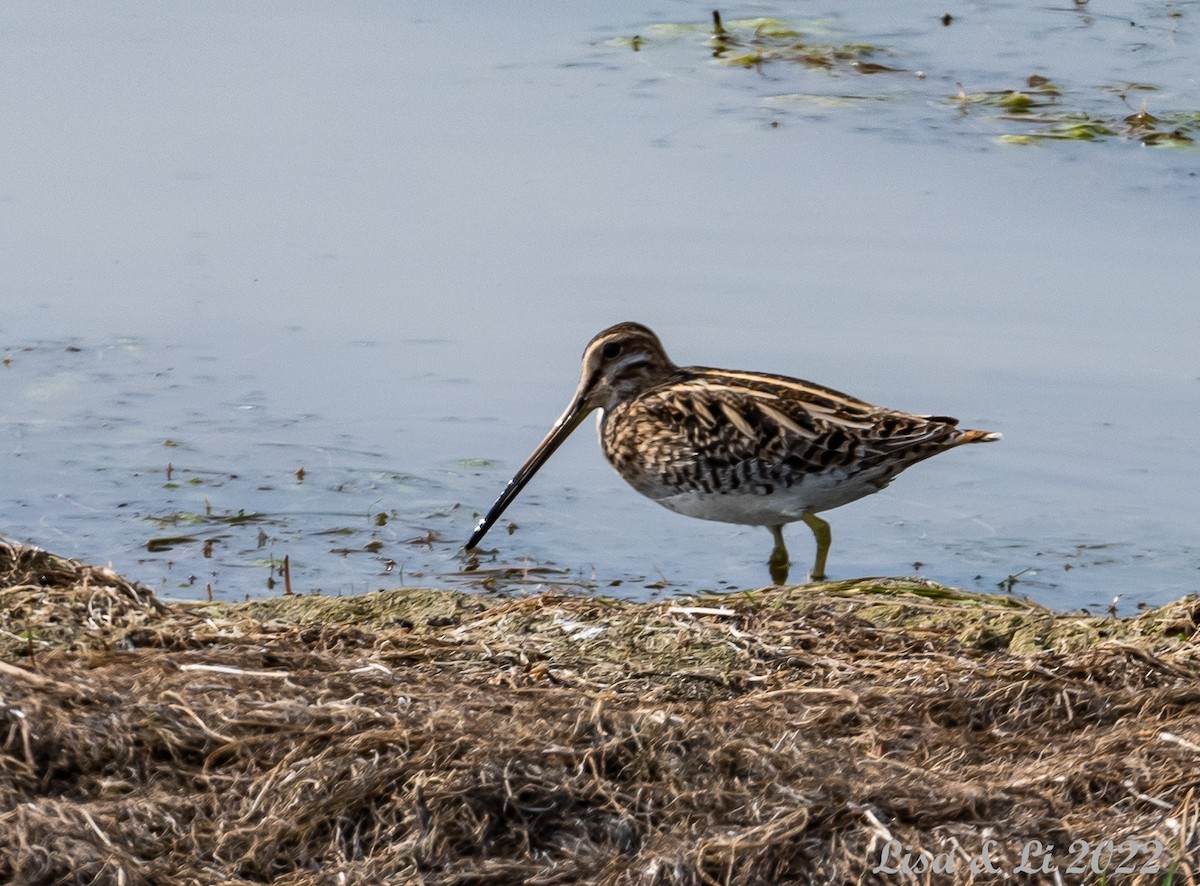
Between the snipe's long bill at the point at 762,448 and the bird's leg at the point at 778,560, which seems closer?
the snipe's long bill at the point at 762,448

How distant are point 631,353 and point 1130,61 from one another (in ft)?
18.7

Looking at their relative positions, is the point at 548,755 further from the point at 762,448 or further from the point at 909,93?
the point at 909,93

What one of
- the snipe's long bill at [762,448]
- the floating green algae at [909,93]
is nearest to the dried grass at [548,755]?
the snipe's long bill at [762,448]

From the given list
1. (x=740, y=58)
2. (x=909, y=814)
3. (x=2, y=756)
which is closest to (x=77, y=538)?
(x=2, y=756)

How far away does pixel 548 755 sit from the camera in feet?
13.3

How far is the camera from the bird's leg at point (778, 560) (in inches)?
289

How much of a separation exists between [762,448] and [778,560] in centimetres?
55

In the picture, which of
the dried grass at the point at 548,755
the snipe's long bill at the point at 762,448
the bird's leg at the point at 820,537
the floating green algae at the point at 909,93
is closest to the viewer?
the dried grass at the point at 548,755

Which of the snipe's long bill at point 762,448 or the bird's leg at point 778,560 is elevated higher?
the snipe's long bill at point 762,448

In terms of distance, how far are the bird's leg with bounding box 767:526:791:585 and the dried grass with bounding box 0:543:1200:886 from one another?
217 cm

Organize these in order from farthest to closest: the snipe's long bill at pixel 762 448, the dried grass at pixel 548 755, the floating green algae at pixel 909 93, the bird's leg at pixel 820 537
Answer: the floating green algae at pixel 909 93
the bird's leg at pixel 820 537
the snipe's long bill at pixel 762 448
the dried grass at pixel 548 755

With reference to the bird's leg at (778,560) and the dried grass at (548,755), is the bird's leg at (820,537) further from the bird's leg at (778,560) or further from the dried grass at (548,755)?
the dried grass at (548,755)

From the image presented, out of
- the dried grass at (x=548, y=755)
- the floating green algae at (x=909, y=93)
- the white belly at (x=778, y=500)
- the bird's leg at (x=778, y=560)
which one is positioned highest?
the floating green algae at (x=909, y=93)

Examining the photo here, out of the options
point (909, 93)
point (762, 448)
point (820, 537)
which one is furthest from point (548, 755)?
point (909, 93)
